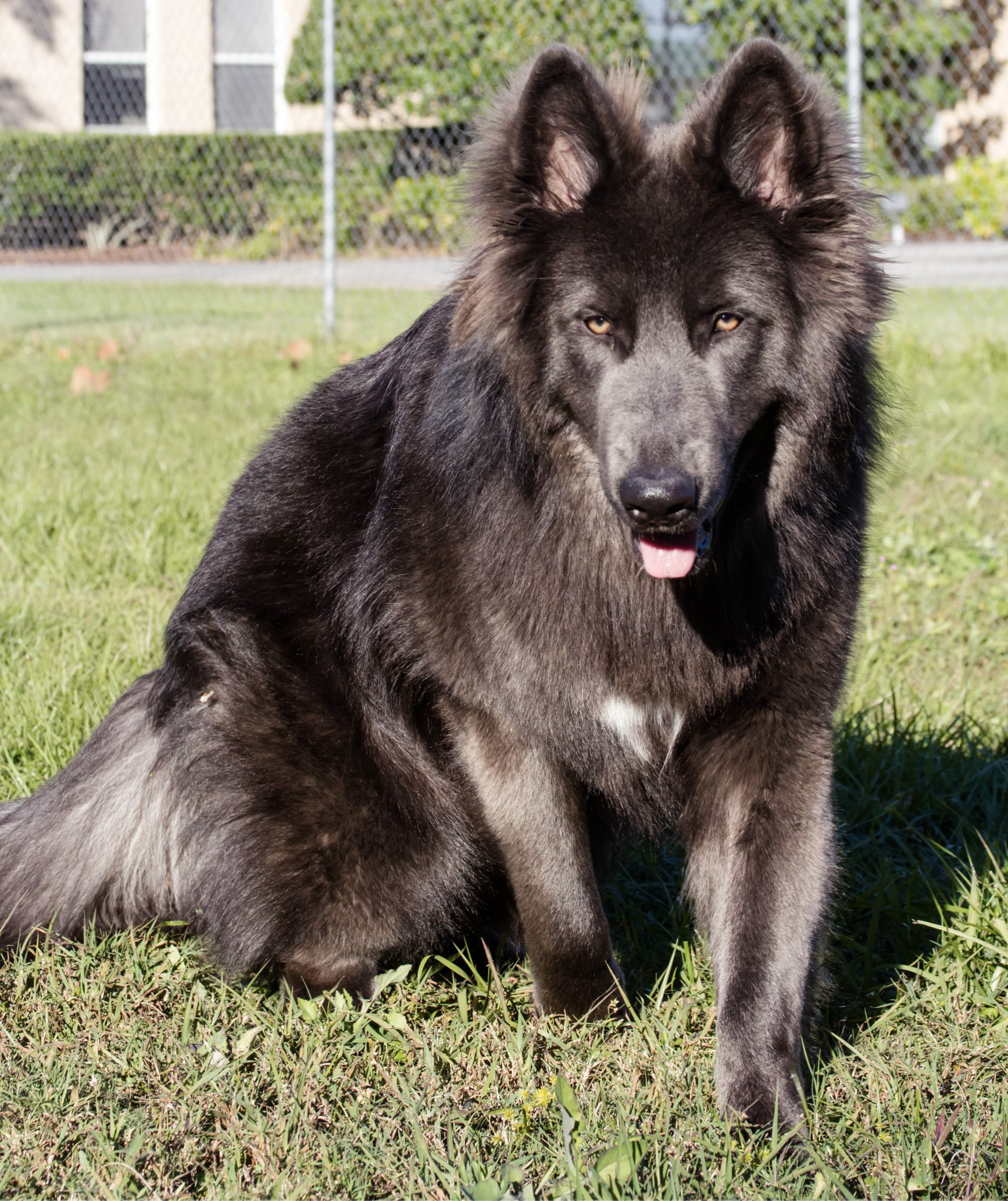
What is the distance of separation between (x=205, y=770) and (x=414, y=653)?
1.73 ft

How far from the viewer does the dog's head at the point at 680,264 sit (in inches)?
84.8

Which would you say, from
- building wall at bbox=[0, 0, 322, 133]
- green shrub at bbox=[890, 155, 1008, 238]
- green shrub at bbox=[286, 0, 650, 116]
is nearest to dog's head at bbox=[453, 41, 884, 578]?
green shrub at bbox=[286, 0, 650, 116]

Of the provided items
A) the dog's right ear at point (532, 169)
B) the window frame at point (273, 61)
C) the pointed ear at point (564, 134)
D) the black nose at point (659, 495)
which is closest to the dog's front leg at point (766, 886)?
the black nose at point (659, 495)

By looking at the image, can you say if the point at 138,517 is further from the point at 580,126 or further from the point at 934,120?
the point at 934,120

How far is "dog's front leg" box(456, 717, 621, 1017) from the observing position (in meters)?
2.41

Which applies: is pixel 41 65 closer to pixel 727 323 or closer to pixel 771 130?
pixel 771 130

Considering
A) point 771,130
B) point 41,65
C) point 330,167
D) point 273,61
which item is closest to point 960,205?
point 330,167

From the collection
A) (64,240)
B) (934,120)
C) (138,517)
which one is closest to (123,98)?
(64,240)

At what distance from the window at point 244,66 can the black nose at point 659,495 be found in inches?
764

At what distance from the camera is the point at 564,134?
2.24m

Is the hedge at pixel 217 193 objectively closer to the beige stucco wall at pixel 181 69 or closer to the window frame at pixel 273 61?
the beige stucco wall at pixel 181 69

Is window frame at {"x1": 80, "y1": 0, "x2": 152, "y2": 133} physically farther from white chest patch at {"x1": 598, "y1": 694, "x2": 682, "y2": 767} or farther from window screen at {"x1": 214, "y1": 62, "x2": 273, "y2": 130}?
white chest patch at {"x1": 598, "y1": 694, "x2": 682, "y2": 767}

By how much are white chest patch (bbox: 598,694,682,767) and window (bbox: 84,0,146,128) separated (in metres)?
20.0

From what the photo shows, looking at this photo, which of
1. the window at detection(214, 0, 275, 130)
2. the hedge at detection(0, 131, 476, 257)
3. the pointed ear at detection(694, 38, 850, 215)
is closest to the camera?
the pointed ear at detection(694, 38, 850, 215)
